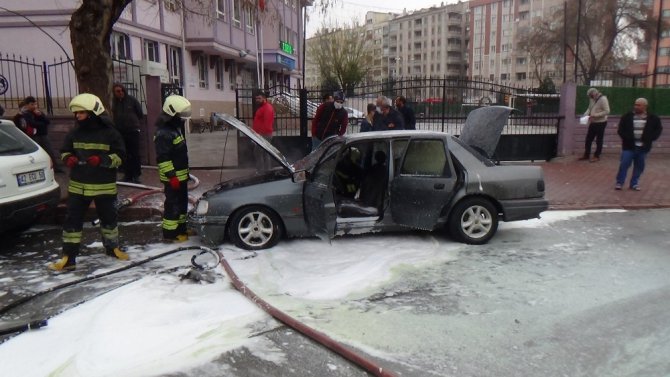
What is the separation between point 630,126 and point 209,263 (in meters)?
7.72

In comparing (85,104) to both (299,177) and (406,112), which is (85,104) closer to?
(299,177)

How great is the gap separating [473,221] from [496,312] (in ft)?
6.64

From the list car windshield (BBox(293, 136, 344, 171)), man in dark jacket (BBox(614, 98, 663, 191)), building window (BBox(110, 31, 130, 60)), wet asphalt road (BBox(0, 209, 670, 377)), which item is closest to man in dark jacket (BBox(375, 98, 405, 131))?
car windshield (BBox(293, 136, 344, 171))

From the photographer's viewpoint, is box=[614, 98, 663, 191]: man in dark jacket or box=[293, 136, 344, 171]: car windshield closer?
box=[293, 136, 344, 171]: car windshield

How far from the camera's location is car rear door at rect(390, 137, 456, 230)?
5.89 metres

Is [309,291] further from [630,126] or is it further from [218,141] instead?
[218,141]

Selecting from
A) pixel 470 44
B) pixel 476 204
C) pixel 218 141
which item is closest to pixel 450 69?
pixel 470 44

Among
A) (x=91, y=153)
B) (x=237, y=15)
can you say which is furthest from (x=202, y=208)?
(x=237, y=15)

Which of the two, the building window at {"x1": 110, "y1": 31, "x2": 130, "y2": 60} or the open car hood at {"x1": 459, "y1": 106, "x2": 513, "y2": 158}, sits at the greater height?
the building window at {"x1": 110, "y1": 31, "x2": 130, "y2": 60}

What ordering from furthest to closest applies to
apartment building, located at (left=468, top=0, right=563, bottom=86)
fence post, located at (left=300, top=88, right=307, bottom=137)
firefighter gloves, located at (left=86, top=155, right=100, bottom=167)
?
apartment building, located at (left=468, top=0, right=563, bottom=86)
fence post, located at (left=300, top=88, right=307, bottom=137)
firefighter gloves, located at (left=86, top=155, right=100, bottom=167)

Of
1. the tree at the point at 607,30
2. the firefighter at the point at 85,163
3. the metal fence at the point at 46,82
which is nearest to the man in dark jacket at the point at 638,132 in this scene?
the firefighter at the point at 85,163

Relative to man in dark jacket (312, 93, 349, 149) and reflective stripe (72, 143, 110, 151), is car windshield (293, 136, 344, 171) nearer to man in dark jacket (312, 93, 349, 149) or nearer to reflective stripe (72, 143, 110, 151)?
reflective stripe (72, 143, 110, 151)

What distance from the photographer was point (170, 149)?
603cm

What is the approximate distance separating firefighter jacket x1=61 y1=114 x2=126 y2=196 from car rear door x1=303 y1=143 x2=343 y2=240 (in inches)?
83.4
